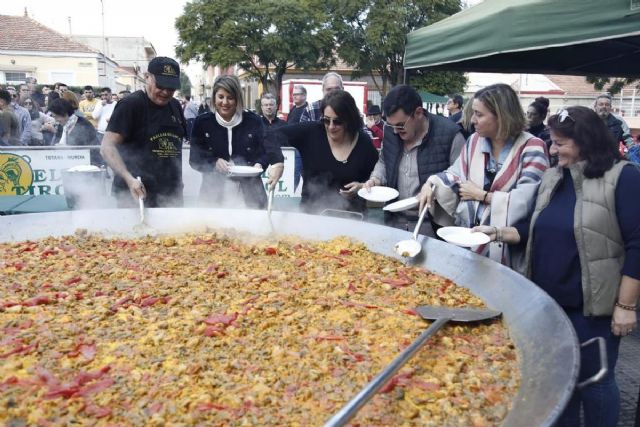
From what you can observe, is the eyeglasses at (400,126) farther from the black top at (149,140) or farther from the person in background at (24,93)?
the person in background at (24,93)

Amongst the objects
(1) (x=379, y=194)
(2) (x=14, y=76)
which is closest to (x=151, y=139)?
(1) (x=379, y=194)

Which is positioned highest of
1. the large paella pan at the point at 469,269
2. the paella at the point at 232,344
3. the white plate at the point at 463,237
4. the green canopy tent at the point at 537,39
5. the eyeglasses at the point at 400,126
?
the green canopy tent at the point at 537,39

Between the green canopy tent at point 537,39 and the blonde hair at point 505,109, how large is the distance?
2.52 ft

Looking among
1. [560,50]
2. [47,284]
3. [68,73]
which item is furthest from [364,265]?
[68,73]

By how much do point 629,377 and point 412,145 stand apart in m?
2.26

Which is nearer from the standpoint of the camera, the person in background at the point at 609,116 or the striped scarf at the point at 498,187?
the striped scarf at the point at 498,187

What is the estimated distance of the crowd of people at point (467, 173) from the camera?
2230 millimetres

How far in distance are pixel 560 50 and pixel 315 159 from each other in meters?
2.93

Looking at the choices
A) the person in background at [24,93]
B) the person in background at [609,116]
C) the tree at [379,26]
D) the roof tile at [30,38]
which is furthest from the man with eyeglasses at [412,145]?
the roof tile at [30,38]

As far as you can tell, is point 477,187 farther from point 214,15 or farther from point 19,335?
point 214,15

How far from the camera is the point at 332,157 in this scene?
358 centimetres

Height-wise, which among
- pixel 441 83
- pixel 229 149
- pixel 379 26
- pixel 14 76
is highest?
pixel 379 26

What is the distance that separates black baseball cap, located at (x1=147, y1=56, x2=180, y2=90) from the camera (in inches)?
139

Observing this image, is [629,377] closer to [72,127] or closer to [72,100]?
[72,127]
